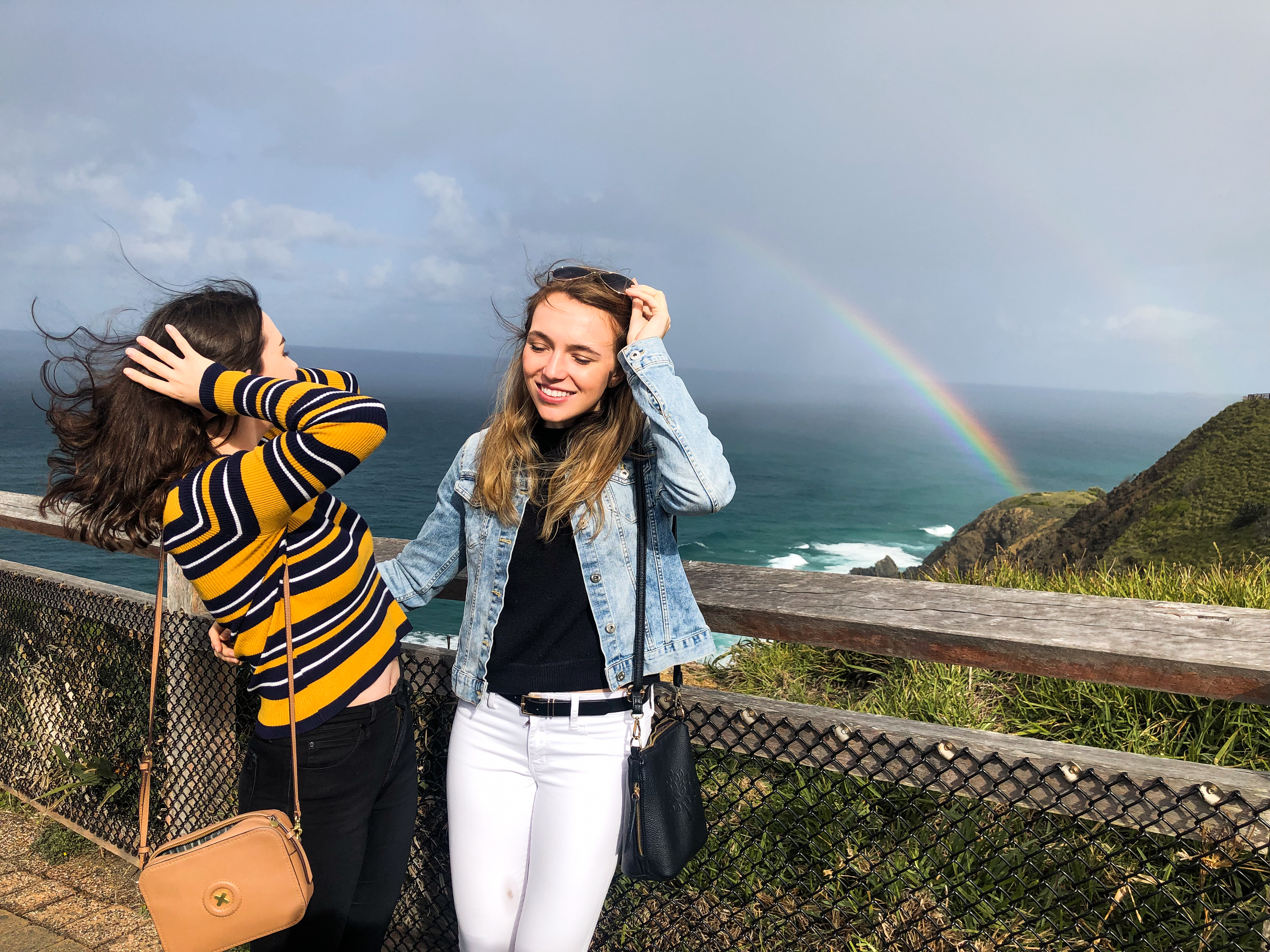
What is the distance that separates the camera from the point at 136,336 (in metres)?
2.04

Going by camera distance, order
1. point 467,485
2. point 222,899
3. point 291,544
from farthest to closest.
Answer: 1. point 467,485
2. point 291,544
3. point 222,899

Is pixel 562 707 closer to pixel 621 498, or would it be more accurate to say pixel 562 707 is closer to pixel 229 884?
pixel 621 498

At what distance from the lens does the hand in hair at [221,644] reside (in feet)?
7.50

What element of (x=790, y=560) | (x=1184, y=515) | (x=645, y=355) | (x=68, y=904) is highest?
(x=645, y=355)

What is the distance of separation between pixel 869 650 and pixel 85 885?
3.60 m

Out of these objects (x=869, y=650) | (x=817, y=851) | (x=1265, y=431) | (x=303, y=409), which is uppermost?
(x=1265, y=431)

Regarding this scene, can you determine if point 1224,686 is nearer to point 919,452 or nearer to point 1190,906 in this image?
point 1190,906

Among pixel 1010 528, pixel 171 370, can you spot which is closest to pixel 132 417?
pixel 171 370

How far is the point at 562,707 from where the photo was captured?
2.17 metres

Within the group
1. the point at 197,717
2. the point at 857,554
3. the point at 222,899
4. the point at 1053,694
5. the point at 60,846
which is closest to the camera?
the point at 222,899

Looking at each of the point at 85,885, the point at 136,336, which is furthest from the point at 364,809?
the point at 85,885

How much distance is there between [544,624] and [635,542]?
1.12ft

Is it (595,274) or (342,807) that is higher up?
(595,274)

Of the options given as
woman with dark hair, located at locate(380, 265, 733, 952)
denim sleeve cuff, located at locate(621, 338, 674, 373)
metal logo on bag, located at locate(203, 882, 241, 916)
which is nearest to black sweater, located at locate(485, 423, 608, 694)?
woman with dark hair, located at locate(380, 265, 733, 952)
